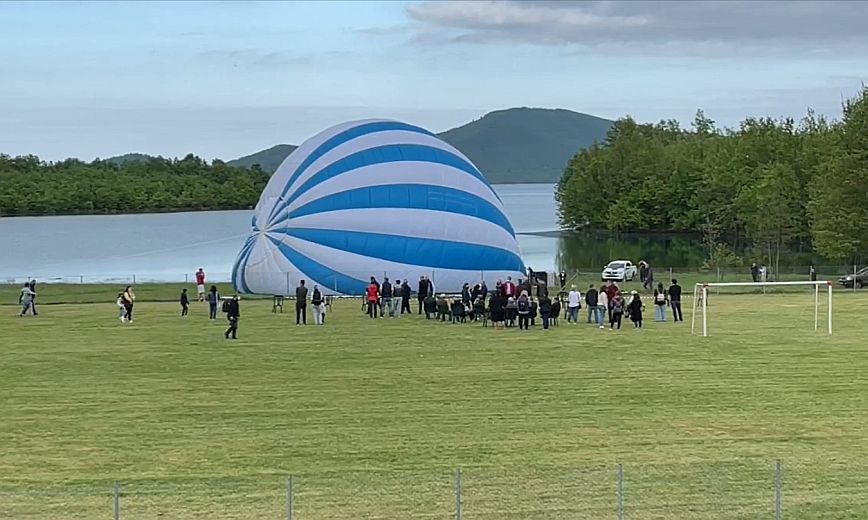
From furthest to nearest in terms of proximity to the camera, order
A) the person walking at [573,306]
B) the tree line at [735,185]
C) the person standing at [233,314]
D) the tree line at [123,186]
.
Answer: the tree line at [123,186] < the tree line at [735,185] < the person walking at [573,306] < the person standing at [233,314]

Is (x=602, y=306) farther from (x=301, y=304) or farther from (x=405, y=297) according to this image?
(x=301, y=304)

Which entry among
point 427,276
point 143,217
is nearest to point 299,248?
point 427,276

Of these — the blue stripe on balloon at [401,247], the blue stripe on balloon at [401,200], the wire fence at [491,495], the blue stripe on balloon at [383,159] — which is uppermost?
the blue stripe on balloon at [383,159]

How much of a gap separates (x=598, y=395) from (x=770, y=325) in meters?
13.7

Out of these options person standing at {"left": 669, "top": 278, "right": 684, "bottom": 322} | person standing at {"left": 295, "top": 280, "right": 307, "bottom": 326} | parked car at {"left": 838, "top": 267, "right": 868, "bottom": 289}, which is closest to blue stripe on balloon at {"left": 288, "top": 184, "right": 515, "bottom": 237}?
person standing at {"left": 295, "top": 280, "right": 307, "bottom": 326}

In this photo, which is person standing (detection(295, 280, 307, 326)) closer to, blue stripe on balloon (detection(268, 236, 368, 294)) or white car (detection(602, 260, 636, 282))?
blue stripe on balloon (detection(268, 236, 368, 294))

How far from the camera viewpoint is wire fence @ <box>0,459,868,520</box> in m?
13.7

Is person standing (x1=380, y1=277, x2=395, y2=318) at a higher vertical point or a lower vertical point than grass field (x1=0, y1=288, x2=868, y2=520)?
higher

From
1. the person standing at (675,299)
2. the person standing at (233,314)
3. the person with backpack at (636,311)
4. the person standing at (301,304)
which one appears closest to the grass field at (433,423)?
the person standing at (233,314)

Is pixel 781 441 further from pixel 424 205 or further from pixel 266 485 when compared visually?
pixel 424 205

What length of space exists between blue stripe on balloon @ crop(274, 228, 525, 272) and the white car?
9.91 meters

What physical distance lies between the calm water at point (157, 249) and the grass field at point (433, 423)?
3450 cm

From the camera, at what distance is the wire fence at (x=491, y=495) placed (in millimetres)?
13672

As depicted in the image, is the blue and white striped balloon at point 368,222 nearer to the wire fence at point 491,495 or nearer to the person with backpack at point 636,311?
the person with backpack at point 636,311
